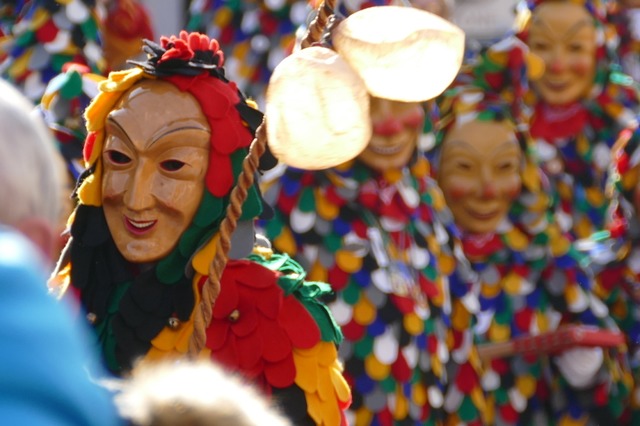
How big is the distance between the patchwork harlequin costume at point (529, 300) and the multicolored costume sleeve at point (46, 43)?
3.92 ft

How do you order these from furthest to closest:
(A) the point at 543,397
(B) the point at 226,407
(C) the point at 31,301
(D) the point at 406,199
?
(A) the point at 543,397 < (D) the point at 406,199 < (B) the point at 226,407 < (C) the point at 31,301

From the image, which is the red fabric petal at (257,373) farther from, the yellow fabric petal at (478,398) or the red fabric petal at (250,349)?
the yellow fabric petal at (478,398)

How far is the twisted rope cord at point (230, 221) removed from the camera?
254 centimetres

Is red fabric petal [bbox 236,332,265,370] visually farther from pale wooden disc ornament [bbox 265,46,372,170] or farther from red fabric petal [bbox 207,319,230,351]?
pale wooden disc ornament [bbox 265,46,372,170]

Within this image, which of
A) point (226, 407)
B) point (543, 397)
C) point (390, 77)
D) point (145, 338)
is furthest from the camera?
point (543, 397)

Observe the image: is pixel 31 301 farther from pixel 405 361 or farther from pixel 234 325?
pixel 405 361

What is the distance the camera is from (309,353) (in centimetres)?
275

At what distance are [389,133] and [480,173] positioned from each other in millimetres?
836

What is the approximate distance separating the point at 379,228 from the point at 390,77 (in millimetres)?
1391

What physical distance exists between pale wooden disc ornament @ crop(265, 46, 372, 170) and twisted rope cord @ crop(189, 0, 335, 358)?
2.3 inches

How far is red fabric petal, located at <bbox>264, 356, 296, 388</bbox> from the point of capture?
271 centimetres

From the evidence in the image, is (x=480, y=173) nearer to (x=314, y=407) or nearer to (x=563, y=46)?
(x=563, y=46)

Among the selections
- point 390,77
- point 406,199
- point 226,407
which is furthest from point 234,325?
point 226,407

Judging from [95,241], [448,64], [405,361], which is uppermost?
[448,64]
